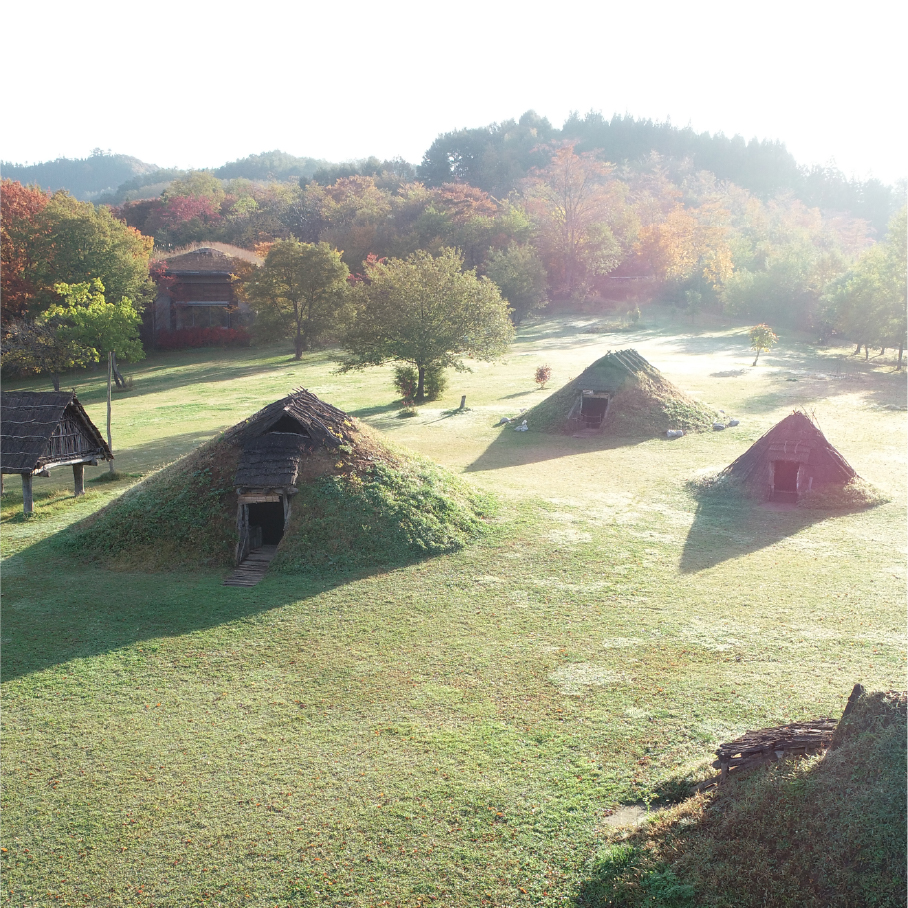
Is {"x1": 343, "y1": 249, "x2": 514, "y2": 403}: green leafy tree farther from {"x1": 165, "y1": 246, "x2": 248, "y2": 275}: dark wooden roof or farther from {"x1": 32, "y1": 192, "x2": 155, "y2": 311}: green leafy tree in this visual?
{"x1": 165, "y1": 246, "x2": 248, "y2": 275}: dark wooden roof

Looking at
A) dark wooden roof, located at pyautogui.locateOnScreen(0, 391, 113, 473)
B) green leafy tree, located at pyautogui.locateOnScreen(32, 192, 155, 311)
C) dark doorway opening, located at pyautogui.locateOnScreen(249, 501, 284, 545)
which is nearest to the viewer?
dark doorway opening, located at pyautogui.locateOnScreen(249, 501, 284, 545)

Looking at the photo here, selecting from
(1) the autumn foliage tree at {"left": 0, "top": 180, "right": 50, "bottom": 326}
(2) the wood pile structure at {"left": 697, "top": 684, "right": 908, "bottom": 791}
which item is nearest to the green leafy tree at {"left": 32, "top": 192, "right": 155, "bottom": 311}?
(1) the autumn foliage tree at {"left": 0, "top": 180, "right": 50, "bottom": 326}

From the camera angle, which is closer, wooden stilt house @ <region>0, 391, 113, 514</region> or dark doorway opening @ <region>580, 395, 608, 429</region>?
→ wooden stilt house @ <region>0, 391, 113, 514</region>

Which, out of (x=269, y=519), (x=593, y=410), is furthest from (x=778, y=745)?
(x=593, y=410)

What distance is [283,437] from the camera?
670 inches

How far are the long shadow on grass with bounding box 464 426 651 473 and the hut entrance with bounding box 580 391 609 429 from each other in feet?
4.66

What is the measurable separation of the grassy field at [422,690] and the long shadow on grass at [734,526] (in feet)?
0.33

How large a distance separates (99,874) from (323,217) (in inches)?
3056

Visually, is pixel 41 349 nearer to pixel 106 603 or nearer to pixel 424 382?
pixel 424 382

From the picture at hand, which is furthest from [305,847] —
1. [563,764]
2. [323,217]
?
[323,217]

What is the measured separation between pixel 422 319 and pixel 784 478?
20704 mm

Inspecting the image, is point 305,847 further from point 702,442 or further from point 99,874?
point 702,442

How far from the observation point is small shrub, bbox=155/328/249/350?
5806cm

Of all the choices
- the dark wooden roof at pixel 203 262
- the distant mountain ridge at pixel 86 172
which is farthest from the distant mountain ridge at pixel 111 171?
the dark wooden roof at pixel 203 262
